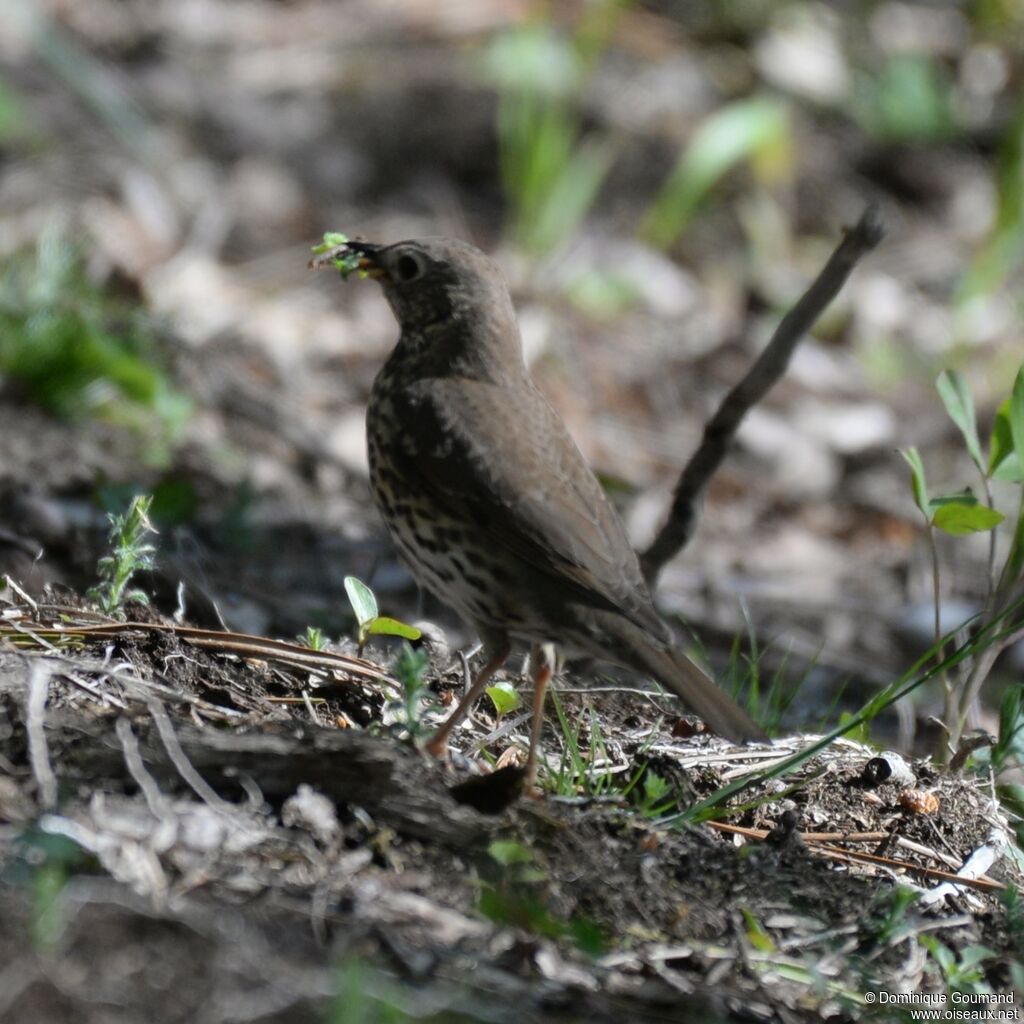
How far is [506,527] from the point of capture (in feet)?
13.3

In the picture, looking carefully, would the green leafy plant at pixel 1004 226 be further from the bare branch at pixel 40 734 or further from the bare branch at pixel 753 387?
the bare branch at pixel 40 734

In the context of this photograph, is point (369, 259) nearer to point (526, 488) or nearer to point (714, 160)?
point (526, 488)

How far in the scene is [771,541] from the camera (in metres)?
7.44

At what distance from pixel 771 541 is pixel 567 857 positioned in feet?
14.3

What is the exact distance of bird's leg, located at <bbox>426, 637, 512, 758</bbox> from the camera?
3.70 meters

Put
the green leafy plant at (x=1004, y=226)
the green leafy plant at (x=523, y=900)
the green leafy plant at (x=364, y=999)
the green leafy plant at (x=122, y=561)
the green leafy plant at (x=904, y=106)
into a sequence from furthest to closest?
the green leafy plant at (x=904, y=106)
the green leafy plant at (x=1004, y=226)
the green leafy plant at (x=122, y=561)
the green leafy plant at (x=523, y=900)
the green leafy plant at (x=364, y=999)

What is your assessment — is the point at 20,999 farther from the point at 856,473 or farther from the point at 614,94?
the point at 614,94

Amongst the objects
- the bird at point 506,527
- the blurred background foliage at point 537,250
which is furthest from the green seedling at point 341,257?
the blurred background foliage at point 537,250

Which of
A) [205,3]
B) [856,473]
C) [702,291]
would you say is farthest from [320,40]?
[856,473]

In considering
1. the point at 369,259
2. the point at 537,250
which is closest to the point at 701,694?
the point at 369,259

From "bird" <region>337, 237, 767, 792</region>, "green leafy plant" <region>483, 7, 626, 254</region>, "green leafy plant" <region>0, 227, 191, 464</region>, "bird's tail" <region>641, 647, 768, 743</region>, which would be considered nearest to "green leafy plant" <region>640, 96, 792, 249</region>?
"green leafy plant" <region>483, 7, 626, 254</region>

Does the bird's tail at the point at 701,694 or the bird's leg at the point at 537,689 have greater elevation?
the bird's tail at the point at 701,694

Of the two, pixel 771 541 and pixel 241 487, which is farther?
pixel 771 541

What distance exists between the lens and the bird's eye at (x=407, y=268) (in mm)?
4703
